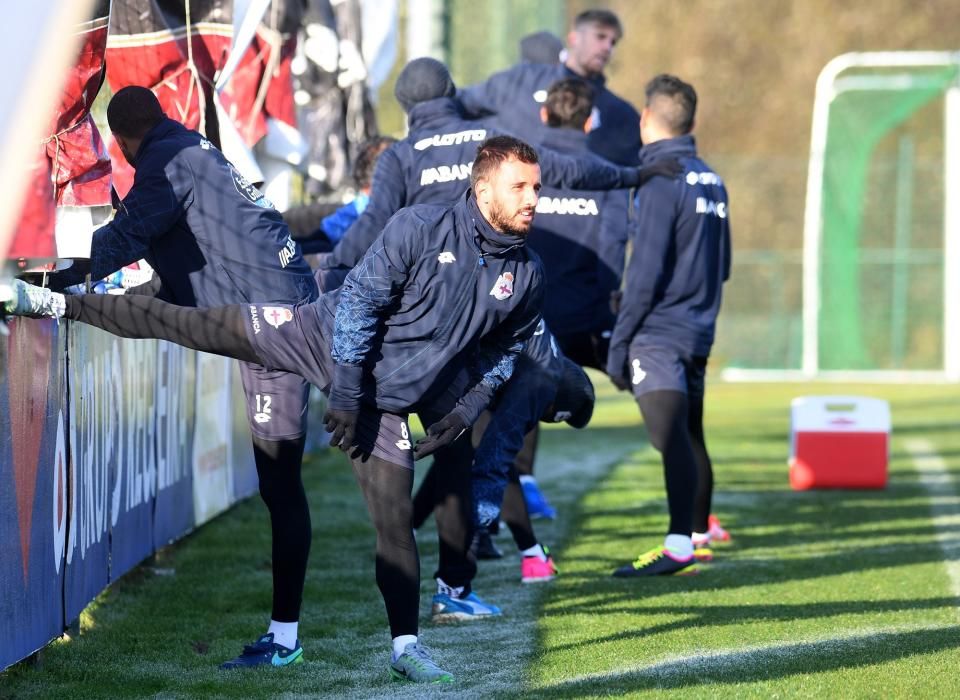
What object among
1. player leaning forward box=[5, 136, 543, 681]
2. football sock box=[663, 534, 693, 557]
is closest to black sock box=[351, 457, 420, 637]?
player leaning forward box=[5, 136, 543, 681]

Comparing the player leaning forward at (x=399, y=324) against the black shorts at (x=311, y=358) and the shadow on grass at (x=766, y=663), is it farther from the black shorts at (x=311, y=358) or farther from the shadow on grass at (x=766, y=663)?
the shadow on grass at (x=766, y=663)

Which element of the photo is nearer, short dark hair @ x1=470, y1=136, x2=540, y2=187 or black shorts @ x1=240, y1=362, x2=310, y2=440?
short dark hair @ x1=470, y1=136, x2=540, y2=187

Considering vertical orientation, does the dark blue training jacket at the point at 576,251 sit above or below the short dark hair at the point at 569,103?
below

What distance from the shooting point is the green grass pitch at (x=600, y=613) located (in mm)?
4926

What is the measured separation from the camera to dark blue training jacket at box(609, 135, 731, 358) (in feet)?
23.5

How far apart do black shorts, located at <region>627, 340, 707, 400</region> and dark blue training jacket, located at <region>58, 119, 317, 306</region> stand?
2.20m

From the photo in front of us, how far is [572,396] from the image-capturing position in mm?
6684

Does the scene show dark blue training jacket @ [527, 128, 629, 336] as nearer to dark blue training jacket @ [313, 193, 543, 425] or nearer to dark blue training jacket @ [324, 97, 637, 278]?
dark blue training jacket @ [324, 97, 637, 278]

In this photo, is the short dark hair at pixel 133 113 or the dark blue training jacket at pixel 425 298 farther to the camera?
the short dark hair at pixel 133 113

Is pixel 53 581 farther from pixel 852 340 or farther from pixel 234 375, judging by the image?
pixel 852 340

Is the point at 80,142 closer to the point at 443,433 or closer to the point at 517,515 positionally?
the point at 443,433

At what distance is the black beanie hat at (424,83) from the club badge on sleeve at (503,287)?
259 cm

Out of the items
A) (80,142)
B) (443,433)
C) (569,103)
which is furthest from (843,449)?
(80,142)

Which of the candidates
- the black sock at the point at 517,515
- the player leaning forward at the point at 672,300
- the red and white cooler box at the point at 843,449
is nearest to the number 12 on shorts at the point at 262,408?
the black sock at the point at 517,515
